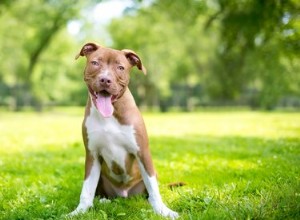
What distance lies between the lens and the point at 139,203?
4.66 m

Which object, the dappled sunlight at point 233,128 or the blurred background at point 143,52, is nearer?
the dappled sunlight at point 233,128

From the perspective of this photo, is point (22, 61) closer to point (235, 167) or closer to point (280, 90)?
point (280, 90)

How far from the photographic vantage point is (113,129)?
4.38 meters

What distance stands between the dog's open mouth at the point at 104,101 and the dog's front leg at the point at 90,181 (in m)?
0.65

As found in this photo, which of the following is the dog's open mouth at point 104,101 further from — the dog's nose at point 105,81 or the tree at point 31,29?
the tree at point 31,29

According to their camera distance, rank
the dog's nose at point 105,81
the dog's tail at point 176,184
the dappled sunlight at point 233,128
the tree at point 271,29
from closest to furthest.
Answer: the dog's nose at point 105,81, the dog's tail at point 176,184, the dappled sunlight at point 233,128, the tree at point 271,29

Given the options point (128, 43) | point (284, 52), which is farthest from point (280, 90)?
point (128, 43)

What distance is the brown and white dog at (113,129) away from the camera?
13.9 ft

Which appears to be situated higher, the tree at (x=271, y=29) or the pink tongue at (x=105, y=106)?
the tree at (x=271, y=29)

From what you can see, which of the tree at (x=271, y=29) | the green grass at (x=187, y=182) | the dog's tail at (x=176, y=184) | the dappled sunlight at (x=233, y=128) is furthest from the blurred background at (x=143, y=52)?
the dog's tail at (x=176, y=184)

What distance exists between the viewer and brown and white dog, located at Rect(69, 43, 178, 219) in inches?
167

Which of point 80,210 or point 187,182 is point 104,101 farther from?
point 187,182

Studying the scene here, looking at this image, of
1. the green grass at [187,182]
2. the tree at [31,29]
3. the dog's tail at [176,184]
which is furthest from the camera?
the tree at [31,29]

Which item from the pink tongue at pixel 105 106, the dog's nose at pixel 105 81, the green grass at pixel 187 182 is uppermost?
the dog's nose at pixel 105 81
